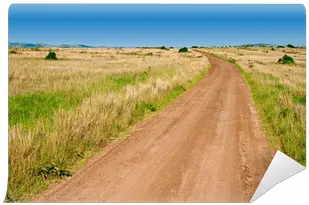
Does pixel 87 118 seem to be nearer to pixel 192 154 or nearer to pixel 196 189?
pixel 192 154

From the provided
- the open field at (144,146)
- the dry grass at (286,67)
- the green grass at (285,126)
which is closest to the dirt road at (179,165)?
the open field at (144,146)

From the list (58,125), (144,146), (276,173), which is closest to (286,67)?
(144,146)

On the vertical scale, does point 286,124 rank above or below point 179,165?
above

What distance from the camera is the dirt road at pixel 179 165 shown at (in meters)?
4.32

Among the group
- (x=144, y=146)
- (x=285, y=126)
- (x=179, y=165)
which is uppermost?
(x=285, y=126)

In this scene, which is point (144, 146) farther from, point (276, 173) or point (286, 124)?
point (286, 124)

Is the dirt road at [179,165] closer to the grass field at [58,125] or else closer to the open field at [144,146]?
the open field at [144,146]

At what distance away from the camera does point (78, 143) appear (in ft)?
19.7

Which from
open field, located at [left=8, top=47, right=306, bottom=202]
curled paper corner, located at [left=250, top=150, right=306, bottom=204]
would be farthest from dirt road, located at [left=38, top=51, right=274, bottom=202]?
curled paper corner, located at [left=250, top=150, right=306, bottom=204]

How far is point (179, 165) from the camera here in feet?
17.9

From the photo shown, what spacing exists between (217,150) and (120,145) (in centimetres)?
225

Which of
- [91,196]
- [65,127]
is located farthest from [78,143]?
[91,196]

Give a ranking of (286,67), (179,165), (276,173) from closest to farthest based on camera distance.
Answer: (276,173), (179,165), (286,67)

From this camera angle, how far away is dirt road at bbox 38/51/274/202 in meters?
4.32
